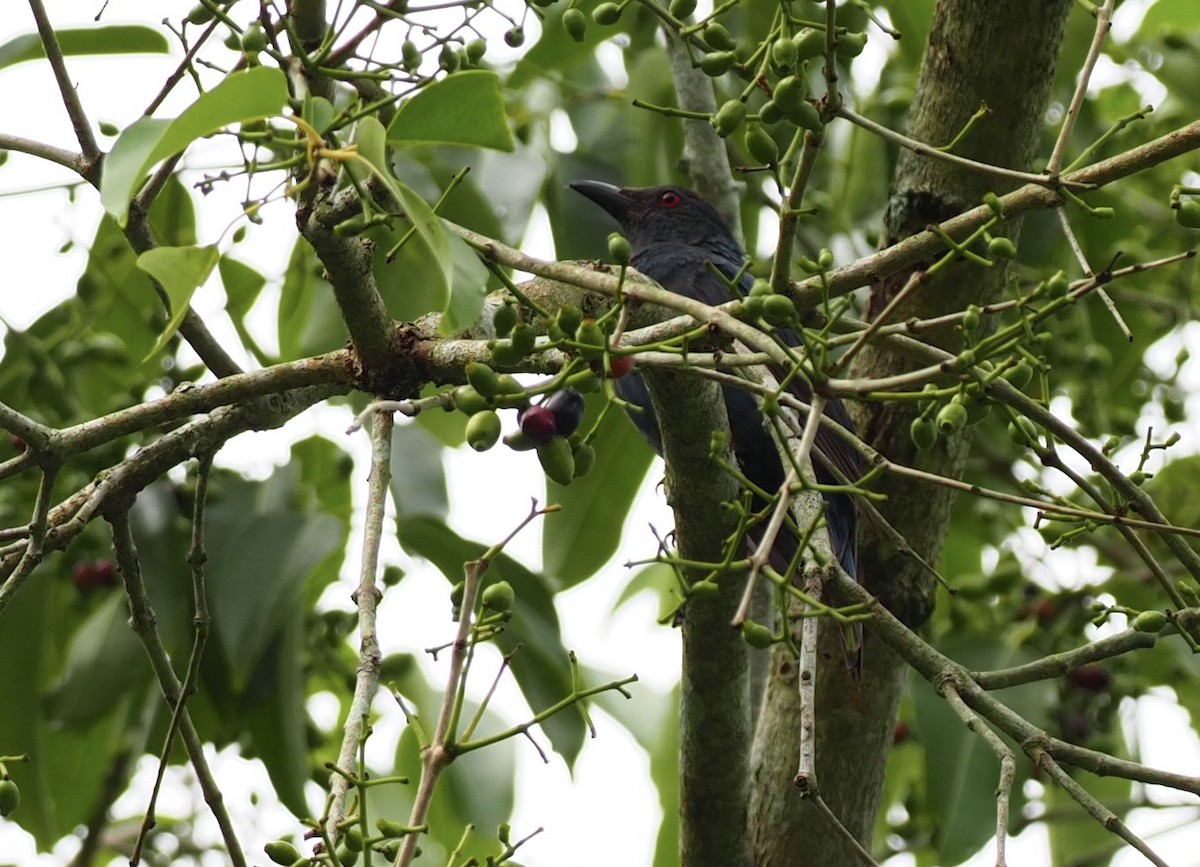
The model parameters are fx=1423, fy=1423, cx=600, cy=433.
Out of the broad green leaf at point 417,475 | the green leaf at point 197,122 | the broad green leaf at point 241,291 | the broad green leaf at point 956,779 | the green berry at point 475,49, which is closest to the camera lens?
the green leaf at point 197,122

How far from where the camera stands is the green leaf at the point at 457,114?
Result: 1.66 metres

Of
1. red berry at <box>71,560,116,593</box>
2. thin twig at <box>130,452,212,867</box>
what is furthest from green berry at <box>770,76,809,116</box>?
red berry at <box>71,560,116,593</box>

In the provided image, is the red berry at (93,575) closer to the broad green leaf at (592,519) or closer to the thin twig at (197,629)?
the broad green leaf at (592,519)

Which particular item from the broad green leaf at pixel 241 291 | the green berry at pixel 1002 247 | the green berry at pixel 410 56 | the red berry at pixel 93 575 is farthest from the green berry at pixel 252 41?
the red berry at pixel 93 575

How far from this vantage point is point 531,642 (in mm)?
3170

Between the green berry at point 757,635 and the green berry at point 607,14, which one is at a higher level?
the green berry at point 607,14

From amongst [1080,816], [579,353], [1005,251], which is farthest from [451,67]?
[1080,816]

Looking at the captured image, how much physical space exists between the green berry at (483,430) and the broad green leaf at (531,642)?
1.23 meters

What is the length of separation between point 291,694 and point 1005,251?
2030 mm

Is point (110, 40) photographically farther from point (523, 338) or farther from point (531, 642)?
point (523, 338)

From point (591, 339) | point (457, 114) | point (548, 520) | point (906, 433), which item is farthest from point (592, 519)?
point (457, 114)

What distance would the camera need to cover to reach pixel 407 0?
2357 mm

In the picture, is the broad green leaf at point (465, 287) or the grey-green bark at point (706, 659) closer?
the broad green leaf at point (465, 287)

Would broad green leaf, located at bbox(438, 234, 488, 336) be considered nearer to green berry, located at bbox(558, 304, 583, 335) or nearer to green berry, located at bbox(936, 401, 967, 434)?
green berry, located at bbox(558, 304, 583, 335)
